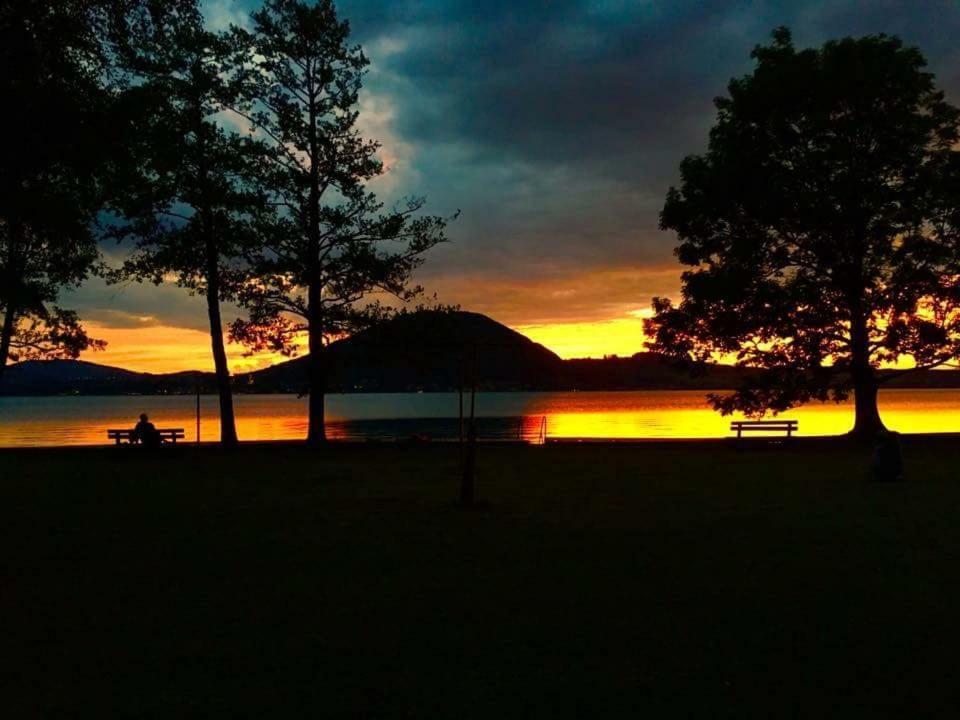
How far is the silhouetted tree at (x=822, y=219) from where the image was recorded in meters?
27.8

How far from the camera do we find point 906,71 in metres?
27.4

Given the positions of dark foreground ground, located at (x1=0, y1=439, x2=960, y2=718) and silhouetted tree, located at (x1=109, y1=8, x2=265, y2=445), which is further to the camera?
silhouetted tree, located at (x1=109, y1=8, x2=265, y2=445)

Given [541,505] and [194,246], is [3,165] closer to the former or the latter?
[541,505]

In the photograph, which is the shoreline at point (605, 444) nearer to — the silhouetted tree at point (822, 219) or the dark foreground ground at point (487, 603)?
the silhouetted tree at point (822, 219)

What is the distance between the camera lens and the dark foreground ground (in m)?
6.08

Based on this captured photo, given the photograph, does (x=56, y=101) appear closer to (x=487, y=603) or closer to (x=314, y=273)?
(x=487, y=603)

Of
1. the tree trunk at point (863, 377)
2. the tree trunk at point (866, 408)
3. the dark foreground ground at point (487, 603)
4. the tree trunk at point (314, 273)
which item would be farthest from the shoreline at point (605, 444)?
the dark foreground ground at point (487, 603)

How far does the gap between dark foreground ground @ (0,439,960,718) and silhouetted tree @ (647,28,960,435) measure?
476 inches

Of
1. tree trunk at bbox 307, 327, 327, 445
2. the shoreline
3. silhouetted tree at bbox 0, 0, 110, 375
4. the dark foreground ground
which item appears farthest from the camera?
the shoreline

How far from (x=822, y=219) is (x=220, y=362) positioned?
72.9 ft

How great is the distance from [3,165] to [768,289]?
23772mm

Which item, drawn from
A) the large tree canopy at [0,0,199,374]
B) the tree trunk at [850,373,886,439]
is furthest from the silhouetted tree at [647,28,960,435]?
the large tree canopy at [0,0,199,374]

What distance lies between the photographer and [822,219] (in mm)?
28062

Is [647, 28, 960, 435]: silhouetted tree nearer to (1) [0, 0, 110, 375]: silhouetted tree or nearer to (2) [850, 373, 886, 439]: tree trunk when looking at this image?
(2) [850, 373, 886, 439]: tree trunk
